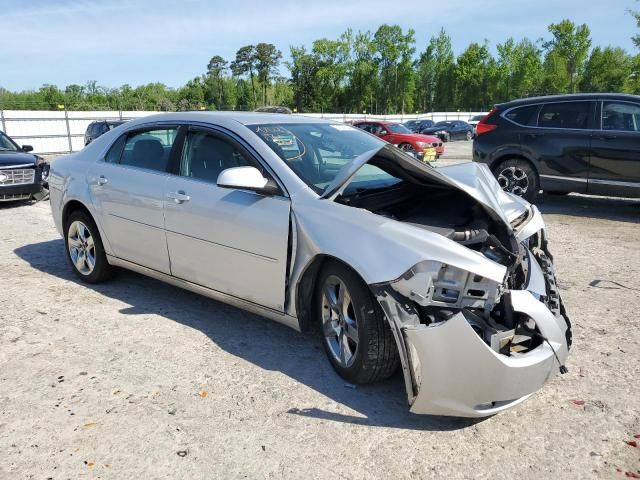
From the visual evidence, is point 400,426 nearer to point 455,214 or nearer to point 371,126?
point 455,214

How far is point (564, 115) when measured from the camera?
8.70 metres

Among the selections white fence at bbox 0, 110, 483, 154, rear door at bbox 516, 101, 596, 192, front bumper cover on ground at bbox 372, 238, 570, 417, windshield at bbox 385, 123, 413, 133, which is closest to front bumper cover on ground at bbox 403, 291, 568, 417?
front bumper cover on ground at bbox 372, 238, 570, 417

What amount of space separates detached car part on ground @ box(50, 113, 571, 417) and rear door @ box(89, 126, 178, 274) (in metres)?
0.01

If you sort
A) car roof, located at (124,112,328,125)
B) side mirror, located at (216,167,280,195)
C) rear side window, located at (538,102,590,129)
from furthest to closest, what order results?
rear side window, located at (538,102,590,129), car roof, located at (124,112,328,125), side mirror, located at (216,167,280,195)

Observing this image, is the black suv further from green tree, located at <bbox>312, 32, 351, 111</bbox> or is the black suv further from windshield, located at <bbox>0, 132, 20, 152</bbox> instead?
green tree, located at <bbox>312, 32, 351, 111</bbox>

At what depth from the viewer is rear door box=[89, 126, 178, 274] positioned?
430 cm

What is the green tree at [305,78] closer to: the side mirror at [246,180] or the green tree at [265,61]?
the green tree at [265,61]

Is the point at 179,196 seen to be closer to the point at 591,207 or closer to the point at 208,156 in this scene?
the point at 208,156

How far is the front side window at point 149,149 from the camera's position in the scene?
440cm

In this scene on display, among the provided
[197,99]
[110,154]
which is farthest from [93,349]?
[197,99]

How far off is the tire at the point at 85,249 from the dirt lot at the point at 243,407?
0.39 meters

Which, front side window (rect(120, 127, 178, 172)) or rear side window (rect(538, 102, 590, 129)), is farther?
rear side window (rect(538, 102, 590, 129))

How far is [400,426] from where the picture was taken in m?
2.87

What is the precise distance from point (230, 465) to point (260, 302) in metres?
1.25
